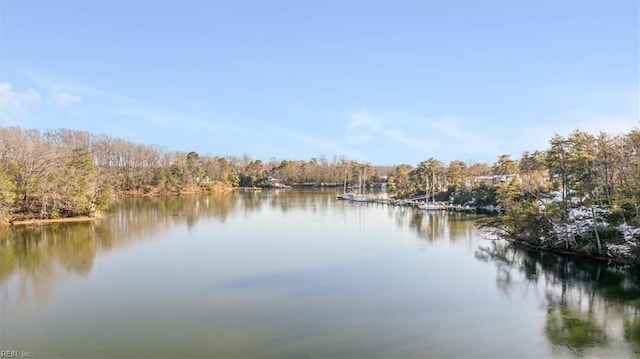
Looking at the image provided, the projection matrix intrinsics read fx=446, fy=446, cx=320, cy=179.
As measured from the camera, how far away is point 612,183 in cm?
2006

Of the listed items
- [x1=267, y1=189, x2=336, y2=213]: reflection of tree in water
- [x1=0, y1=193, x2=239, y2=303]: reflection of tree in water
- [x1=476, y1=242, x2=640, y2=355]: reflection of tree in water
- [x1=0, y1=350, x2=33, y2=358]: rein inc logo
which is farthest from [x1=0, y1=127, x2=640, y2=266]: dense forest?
[x1=0, y1=350, x2=33, y2=358]: rein inc logo

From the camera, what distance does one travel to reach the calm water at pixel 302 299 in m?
8.74

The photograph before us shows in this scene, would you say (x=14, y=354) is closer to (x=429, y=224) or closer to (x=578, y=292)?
(x=578, y=292)

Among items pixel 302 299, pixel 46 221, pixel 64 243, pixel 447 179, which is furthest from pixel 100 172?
pixel 447 179

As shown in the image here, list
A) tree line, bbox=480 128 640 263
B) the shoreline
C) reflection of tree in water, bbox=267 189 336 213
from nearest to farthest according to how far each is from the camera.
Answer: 1. tree line, bbox=480 128 640 263
2. the shoreline
3. reflection of tree in water, bbox=267 189 336 213

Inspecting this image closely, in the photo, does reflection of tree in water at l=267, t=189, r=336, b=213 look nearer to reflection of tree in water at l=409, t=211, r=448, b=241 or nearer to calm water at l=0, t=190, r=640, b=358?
reflection of tree in water at l=409, t=211, r=448, b=241

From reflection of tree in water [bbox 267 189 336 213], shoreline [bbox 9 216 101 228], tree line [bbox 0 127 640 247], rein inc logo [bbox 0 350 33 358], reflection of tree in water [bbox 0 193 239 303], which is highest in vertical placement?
tree line [bbox 0 127 640 247]

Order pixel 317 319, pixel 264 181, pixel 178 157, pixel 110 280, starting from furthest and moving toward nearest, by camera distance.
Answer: pixel 264 181, pixel 178 157, pixel 110 280, pixel 317 319

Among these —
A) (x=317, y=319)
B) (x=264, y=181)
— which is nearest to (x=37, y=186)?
(x=317, y=319)

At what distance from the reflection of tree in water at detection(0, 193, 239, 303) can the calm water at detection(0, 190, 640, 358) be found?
0.36 ft

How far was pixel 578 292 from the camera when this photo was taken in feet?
42.5

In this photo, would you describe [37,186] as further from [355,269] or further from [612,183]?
[612,183]

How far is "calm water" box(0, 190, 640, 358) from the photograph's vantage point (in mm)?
8742

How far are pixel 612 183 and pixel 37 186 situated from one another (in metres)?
29.4
